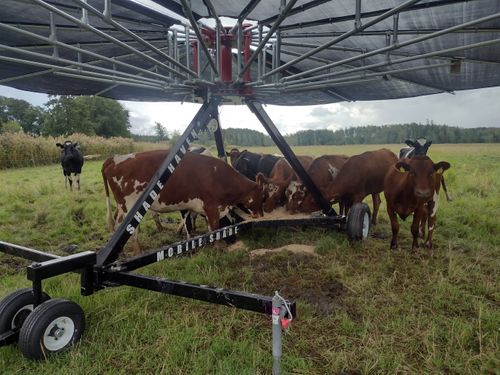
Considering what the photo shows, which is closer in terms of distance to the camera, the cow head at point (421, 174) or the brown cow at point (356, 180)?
the cow head at point (421, 174)

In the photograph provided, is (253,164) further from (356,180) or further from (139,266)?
(139,266)

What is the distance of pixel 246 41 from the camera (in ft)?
15.8

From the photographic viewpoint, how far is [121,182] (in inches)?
219

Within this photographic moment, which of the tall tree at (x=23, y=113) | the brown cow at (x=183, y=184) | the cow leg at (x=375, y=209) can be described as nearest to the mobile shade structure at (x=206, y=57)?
the brown cow at (x=183, y=184)

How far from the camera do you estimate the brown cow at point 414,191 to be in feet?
16.6

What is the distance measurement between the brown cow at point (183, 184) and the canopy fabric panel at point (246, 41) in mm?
1256

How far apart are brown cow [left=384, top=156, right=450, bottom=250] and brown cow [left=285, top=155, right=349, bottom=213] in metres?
1.31

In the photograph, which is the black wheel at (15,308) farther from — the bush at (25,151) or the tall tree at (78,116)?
the tall tree at (78,116)

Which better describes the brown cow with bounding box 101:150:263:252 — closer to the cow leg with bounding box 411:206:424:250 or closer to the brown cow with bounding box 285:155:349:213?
the brown cow with bounding box 285:155:349:213

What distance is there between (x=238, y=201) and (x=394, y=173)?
8.64ft

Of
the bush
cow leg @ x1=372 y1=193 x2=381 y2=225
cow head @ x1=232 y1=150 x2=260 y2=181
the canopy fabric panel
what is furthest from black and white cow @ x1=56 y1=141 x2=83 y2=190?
the bush

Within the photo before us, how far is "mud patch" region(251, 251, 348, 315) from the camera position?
3.79 metres

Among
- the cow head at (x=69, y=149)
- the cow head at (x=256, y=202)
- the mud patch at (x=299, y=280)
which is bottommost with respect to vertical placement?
the mud patch at (x=299, y=280)

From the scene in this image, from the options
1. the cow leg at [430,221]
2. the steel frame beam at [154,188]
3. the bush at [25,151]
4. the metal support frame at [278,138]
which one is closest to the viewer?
the steel frame beam at [154,188]
